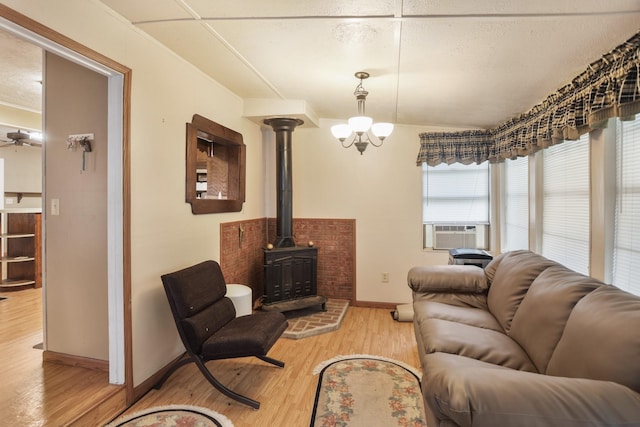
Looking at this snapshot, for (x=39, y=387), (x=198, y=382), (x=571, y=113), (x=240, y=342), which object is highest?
(x=571, y=113)

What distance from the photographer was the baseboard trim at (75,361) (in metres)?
2.33

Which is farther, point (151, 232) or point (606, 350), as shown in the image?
point (151, 232)

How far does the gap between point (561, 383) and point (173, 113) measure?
2.75 m

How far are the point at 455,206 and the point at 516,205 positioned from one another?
2.33 feet

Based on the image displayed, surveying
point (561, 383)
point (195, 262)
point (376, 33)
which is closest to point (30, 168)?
point (195, 262)

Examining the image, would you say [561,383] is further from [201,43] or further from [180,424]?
[201,43]

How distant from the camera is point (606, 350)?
124cm

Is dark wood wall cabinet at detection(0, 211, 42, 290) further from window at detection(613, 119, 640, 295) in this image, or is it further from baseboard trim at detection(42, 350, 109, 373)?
window at detection(613, 119, 640, 295)

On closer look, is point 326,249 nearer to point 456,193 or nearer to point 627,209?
point 456,193

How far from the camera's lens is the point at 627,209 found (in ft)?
6.18

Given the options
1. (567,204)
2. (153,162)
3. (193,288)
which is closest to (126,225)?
(153,162)

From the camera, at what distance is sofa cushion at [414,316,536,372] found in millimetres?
1742

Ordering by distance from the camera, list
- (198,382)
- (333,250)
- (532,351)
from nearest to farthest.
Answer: (532,351) → (198,382) → (333,250)

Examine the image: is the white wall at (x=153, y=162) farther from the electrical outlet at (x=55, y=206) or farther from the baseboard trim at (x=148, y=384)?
the electrical outlet at (x=55, y=206)
